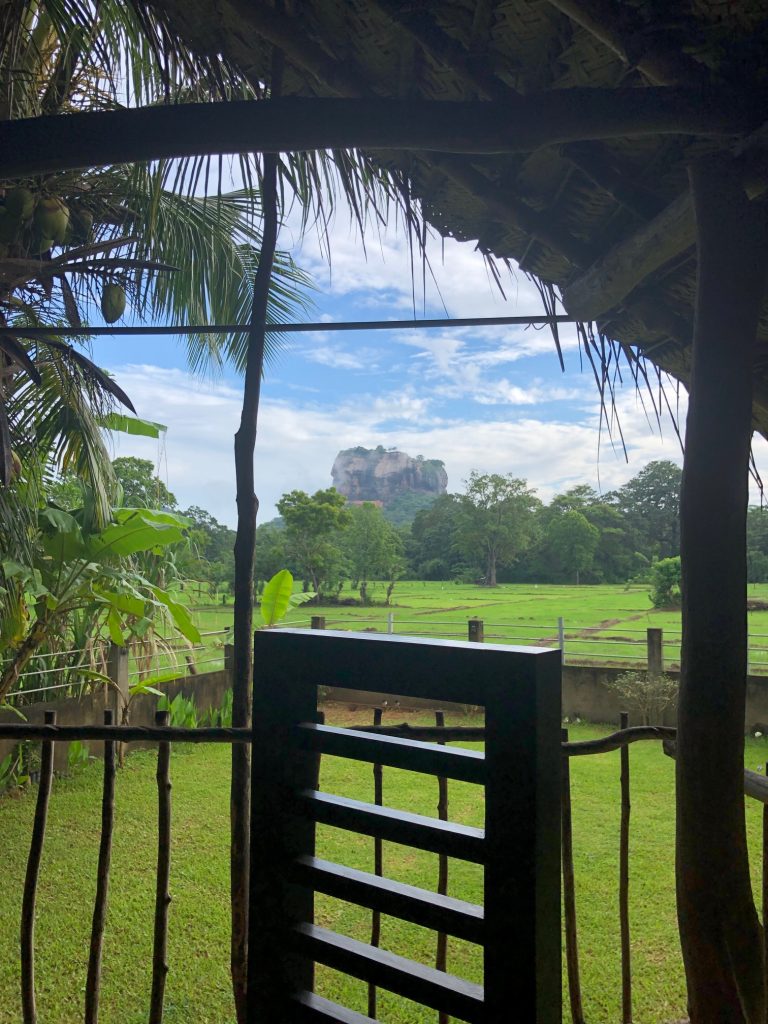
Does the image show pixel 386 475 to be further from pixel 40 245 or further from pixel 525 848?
pixel 525 848

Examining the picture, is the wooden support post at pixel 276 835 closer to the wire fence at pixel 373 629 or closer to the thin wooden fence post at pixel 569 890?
the thin wooden fence post at pixel 569 890

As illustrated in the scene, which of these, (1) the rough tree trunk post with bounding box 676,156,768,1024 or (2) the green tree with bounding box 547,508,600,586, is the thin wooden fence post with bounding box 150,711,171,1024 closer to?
(1) the rough tree trunk post with bounding box 676,156,768,1024

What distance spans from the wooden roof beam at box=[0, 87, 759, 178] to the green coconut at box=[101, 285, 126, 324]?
2033mm

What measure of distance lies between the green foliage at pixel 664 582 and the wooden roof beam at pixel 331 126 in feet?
15.7

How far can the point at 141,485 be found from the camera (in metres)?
6.45

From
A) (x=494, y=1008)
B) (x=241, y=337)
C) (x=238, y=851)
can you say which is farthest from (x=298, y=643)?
(x=241, y=337)

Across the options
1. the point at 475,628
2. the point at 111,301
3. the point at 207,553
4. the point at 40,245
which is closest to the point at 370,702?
the point at 475,628

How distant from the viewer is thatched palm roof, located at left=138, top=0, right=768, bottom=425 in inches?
35.7

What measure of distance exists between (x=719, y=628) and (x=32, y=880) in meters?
1.43

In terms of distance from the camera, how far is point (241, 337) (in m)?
3.88

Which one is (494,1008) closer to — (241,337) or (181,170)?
(181,170)

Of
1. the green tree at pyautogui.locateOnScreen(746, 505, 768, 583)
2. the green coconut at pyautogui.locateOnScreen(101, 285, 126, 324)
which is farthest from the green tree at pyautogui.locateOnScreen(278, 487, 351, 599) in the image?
the green coconut at pyautogui.locateOnScreen(101, 285, 126, 324)

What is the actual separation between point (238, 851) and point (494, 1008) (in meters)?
1.09

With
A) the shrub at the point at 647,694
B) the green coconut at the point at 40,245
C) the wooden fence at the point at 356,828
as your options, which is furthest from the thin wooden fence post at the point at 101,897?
the shrub at the point at 647,694
